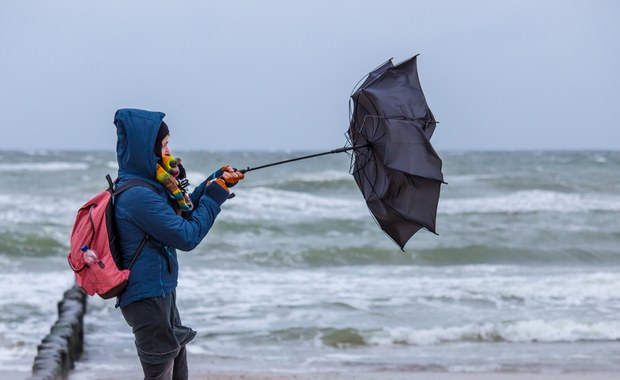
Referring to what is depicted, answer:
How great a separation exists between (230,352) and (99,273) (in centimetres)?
448

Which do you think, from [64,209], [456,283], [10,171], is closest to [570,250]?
[456,283]

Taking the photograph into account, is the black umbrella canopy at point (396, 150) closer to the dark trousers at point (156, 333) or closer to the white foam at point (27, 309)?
the dark trousers at point (156, 333)

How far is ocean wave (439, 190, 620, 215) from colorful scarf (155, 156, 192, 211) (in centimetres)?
1867

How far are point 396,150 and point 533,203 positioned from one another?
21.5 meters

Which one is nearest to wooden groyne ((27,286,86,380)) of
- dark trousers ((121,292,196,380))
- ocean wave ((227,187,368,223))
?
dark trousers ((121,292,196,380))

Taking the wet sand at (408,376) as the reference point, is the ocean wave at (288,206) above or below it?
below

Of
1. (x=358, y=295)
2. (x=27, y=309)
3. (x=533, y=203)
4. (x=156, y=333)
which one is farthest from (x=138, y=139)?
(x=533, y=203)

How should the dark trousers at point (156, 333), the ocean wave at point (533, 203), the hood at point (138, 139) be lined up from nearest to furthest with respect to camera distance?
the hood at point (138, 139) < the dark trousers at point (156, 333) < the ocean wave at point (533, 203)

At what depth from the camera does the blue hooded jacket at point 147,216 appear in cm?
337

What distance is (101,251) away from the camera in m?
3.40

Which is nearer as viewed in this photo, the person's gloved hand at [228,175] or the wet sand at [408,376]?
the person's gloved hand at [228,175]

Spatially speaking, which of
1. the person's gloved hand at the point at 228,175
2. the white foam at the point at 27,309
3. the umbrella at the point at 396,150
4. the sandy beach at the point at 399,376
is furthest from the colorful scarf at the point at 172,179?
the white foam at the point at 27,309

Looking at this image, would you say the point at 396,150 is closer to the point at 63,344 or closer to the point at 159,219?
the point at 159,219

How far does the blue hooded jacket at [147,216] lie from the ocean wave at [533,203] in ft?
61.3
